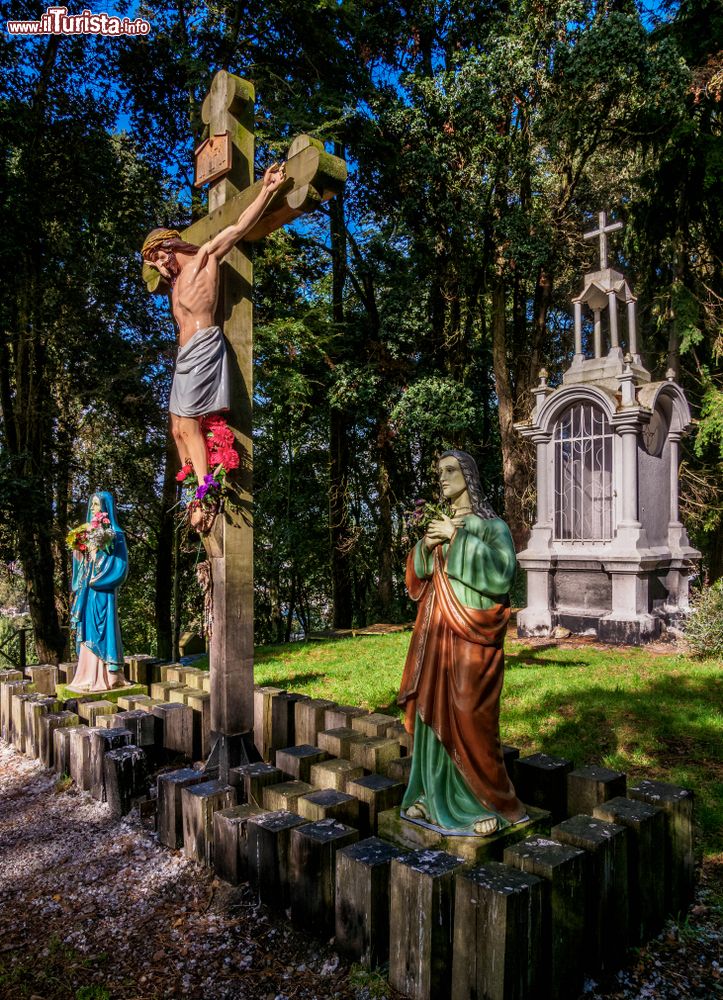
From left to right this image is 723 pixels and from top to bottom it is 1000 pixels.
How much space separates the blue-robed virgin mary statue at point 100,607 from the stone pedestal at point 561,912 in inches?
195

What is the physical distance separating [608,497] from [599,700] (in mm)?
5311

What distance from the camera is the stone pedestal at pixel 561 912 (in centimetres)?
257

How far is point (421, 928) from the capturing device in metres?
2.59

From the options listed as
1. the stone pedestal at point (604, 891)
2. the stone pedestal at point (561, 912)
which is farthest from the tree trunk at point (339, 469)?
the stone pedestal at point (561, 912)

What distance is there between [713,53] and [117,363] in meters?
12.5

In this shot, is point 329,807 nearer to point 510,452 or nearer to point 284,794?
point 284,794

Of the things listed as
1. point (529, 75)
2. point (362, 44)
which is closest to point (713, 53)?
point (529, 75)

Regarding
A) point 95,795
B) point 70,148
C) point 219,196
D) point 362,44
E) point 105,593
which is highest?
point 362,44

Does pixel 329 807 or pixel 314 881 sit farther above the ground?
pixel 329 807

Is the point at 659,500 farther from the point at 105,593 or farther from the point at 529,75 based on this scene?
the point at 105,593

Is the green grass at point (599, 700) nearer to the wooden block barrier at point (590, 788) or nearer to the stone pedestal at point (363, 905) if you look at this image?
the wooden block barrier at point (590, 788)

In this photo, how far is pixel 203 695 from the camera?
552cm

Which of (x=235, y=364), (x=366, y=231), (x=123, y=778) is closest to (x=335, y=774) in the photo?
(x=123, y=778)

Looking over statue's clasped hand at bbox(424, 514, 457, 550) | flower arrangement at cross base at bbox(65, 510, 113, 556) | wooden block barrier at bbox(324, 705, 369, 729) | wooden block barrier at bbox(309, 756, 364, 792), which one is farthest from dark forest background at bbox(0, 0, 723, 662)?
statue's clasped hand at bbox(424, 514, 457, 550)
